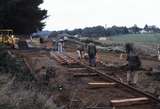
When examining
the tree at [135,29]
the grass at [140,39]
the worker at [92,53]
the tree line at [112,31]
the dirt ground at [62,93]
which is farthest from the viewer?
the tree at [135,29]

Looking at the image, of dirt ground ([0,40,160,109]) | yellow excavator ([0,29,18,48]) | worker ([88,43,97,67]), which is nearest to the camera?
dirt ground ([0,40,160,109])

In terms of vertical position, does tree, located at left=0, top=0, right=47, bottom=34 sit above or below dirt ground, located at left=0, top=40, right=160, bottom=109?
above

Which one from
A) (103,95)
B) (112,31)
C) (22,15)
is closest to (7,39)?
(22,15)

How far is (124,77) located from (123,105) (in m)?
8.05

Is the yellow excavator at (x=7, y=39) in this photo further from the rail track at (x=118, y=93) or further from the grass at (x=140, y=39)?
the rail track at (x=118, y=93)

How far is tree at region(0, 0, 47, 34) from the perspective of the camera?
59047 millimetres

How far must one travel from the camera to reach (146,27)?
104 metres

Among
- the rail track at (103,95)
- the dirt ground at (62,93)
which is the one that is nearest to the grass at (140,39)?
the dirt ground at (62,93)

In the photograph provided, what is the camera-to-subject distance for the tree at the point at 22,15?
194 ft

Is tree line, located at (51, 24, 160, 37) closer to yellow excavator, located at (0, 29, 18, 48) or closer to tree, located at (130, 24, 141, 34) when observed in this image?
tree, located at (130, 24, 141, 34)

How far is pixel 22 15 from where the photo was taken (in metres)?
63.7

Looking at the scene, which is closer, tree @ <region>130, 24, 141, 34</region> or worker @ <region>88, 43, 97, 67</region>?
worker @ <region>88, 43, 97, 67</region>

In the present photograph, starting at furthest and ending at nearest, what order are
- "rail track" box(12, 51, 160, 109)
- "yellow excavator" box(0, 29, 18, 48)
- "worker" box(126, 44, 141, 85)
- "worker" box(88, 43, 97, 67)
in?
"yellow excavator" box(0, 29, 18, 48) → "worker" box(88, 43, 97, 67) → "worker" box(126, 44, 141, 85) → "rail track" box(12, 51, 160, 109)

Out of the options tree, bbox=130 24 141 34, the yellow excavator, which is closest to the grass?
tree, bbox=130 24 141 34
